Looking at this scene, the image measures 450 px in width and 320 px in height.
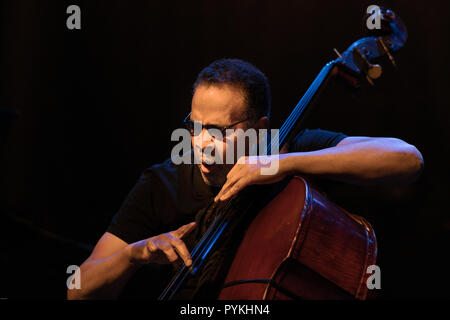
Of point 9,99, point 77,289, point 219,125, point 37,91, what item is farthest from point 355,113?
point 9,99

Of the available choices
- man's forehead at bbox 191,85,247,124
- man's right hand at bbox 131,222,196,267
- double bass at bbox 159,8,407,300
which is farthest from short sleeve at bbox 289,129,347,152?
man's right hand at bbox 131,222,196,267

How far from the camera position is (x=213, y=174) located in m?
1.57

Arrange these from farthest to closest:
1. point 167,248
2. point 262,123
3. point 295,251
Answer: point 262,123
point 167,248
point 295,251

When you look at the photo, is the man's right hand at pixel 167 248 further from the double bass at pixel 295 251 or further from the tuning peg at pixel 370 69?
the tuning peg at pixel 370 69

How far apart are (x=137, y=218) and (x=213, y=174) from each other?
0.39m

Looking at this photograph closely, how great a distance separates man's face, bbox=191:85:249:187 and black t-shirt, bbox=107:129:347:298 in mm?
163

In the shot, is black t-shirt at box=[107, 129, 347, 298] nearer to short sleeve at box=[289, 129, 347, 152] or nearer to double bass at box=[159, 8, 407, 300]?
short sleeve at box=[289, 129, 347, 152]

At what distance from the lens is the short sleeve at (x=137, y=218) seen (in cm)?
165

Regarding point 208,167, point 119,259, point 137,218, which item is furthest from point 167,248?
point 137,218

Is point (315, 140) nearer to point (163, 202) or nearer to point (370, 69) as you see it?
point (370, 69)

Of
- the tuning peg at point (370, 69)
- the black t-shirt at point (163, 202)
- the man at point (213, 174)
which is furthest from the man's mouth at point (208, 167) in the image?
the tuning peg at point (370, 69)

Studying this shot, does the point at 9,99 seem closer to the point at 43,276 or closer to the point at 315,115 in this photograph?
the point at 43,276

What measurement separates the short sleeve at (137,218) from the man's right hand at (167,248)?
1.17 feet

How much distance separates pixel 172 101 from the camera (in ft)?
9.28
